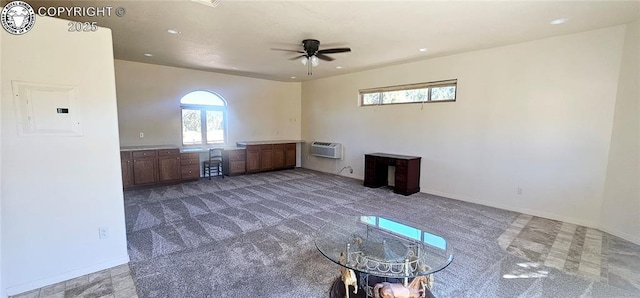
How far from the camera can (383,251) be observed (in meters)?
2.17

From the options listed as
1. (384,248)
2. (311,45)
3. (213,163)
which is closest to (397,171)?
(311,45)

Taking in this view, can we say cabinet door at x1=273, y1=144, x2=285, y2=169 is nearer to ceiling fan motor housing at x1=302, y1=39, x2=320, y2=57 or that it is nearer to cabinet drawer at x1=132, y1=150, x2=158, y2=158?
cabinet drawer at x1=132, y1=150, x2=158, y2=158

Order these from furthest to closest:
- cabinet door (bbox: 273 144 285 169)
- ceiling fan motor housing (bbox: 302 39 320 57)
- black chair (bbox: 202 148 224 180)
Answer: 1. cabinet door (bbox: 273 144 285 169)
2. black chair (bbox: 202 148 224 180)
3. ceiling fan motor housing (bbox: 302 39 320 57)

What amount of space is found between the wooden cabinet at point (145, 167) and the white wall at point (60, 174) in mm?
3212

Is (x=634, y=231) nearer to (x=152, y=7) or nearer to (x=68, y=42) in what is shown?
(x=152, y=7)

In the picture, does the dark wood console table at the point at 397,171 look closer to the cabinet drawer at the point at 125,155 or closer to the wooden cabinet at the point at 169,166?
the wooden cabinet at the point at 169,166

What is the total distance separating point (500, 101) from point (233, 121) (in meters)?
6.04

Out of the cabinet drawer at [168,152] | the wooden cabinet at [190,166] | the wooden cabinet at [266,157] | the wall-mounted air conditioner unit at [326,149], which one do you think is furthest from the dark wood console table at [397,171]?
the cabinet drawer at [168,152]

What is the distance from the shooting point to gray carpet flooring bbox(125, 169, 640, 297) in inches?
91.9

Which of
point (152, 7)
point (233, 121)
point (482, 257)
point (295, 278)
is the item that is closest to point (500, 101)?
point (482, 257)

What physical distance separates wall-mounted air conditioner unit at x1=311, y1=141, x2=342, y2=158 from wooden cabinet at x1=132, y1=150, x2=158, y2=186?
12.8 ft

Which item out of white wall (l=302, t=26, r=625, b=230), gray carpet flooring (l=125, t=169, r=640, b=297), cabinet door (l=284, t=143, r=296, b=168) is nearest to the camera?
gray carpet flooring (l=125, t=169, r=640, b=297)

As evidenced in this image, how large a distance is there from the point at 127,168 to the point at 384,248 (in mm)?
5387

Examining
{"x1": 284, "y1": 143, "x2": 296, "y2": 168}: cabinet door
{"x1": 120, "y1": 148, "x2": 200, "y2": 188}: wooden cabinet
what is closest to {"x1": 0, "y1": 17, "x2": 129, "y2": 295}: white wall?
{"x1": 120, "y1": 148, "x2": 200, "y2": 188}: wooden cabinet
